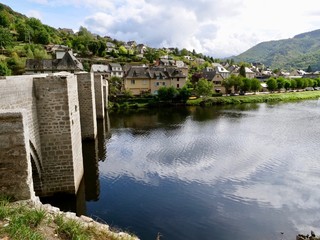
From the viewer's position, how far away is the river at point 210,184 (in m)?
14.3

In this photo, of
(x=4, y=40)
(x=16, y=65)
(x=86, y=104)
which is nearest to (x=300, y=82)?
(x=16, y=65)

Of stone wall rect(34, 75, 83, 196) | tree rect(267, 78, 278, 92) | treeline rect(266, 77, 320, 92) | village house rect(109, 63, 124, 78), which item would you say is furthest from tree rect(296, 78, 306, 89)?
stone wall rect(34, 75, 83, 196)

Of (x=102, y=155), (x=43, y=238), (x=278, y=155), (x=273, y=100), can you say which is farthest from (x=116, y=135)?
(x=273, y=100)

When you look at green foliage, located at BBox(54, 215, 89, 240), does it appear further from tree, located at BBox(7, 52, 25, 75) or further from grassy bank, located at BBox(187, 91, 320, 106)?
tree, located at BBox(7, 52, 25, 75)

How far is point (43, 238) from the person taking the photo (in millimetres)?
6289

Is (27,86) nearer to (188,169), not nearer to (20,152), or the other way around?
(20,152)

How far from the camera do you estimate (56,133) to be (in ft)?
49.4

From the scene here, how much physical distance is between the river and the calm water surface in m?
0.05

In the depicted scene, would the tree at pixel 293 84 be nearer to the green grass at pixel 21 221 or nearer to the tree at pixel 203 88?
the tree at pixel 203 88

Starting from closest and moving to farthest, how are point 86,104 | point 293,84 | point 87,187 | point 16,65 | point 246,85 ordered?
1. point 87,187
2. point 86,104
3. point 16,65
4. point 246,85
5. point 293,84

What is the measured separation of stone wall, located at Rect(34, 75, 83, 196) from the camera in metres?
14.8

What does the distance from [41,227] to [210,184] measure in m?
14.0

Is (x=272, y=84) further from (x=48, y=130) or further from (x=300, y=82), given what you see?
(x=48, y=130)

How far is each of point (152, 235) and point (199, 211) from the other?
10.9 ft
